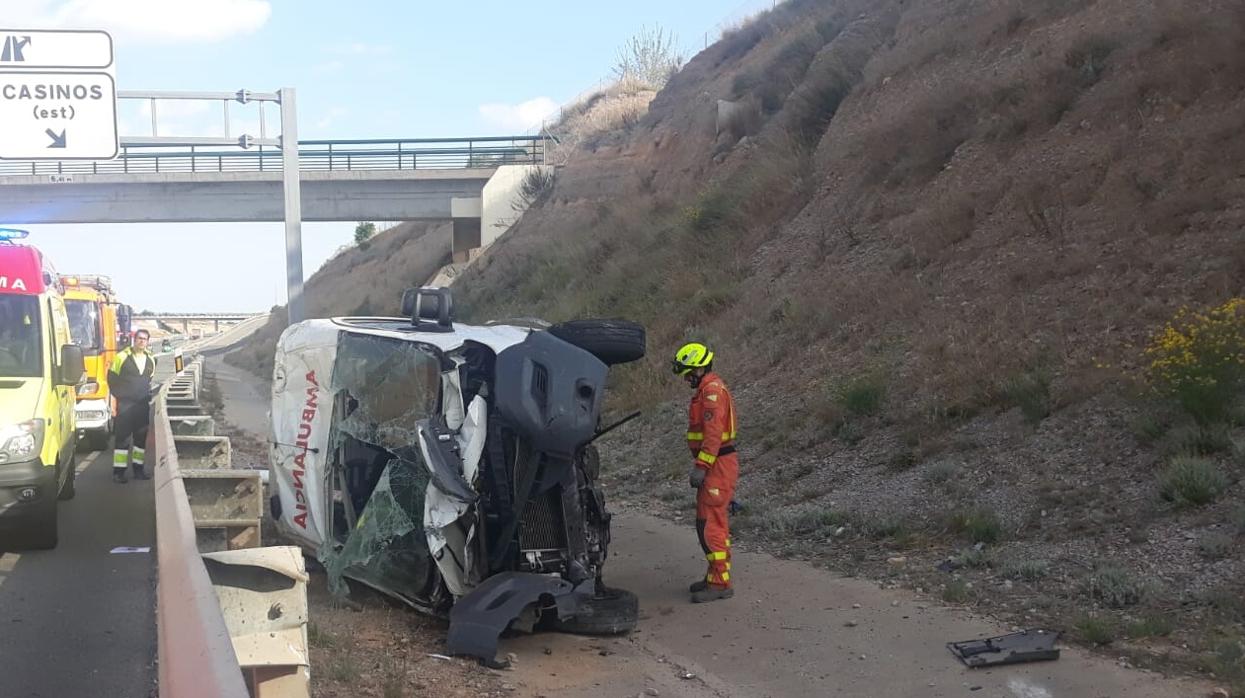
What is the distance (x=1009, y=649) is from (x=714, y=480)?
2.38 m

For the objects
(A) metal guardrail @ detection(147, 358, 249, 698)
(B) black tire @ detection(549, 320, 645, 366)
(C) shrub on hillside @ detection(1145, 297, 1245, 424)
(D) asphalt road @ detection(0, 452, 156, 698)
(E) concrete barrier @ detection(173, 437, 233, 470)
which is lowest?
(D) asphalt road @ detection(0, 452, 156, 698)

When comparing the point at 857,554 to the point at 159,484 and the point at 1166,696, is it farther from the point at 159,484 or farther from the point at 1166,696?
the point at 159,484

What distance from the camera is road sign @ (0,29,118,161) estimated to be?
1423 centimetres

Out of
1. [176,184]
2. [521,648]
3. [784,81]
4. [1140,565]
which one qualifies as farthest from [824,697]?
[176,184]

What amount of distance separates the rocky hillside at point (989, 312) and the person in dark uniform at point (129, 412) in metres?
5.61

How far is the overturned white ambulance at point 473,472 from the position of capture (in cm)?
643

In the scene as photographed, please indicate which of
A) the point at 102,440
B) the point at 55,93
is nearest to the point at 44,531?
the point at 55,93

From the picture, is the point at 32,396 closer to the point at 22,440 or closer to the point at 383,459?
the point at 22,440

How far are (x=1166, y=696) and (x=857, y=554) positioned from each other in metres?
3.17

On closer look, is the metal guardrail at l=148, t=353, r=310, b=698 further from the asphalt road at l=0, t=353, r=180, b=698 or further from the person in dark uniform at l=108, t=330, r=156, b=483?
the person in dark uniform at l=108, t=330, r=156, b=483

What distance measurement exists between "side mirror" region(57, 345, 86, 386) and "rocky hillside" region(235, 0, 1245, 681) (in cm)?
536

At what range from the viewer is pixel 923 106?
1727 centimetres

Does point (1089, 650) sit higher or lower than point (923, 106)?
lower

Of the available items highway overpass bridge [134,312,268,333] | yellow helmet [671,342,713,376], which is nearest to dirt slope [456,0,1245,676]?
yellow helmet [671,342,713,376]
